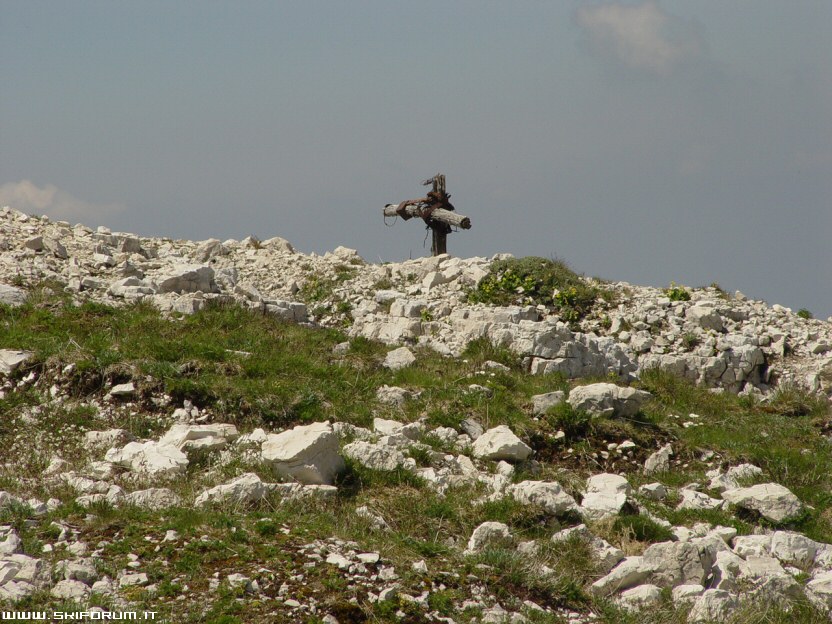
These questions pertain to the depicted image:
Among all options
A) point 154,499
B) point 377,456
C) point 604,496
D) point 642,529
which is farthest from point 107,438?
point 642,529

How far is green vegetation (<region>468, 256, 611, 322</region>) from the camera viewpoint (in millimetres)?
18109

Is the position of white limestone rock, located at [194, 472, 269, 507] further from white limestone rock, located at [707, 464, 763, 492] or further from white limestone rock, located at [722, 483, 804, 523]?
white limestone rock, located at [707, 464, 763, 492]

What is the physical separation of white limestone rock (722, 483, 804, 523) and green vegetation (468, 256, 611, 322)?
27.8 feet

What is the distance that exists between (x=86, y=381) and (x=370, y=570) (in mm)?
5816

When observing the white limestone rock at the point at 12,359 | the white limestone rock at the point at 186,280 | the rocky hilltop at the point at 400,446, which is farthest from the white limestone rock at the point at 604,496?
the white limestone rock at the point at 186,280

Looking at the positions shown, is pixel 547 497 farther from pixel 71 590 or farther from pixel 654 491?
pixel 71 590

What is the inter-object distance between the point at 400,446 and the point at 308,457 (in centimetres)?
148

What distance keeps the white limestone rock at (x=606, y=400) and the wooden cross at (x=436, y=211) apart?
11890 millimetres

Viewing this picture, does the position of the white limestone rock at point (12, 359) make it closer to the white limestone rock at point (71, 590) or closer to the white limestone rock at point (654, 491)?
the white limestone rock at point (71, 590)

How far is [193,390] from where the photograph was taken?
1105cm

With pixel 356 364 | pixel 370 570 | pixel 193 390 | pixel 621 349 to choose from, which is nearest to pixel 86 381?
pixel 193 390

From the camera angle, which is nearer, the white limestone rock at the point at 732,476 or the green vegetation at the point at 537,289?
the white limestone rock at the point at 732,476

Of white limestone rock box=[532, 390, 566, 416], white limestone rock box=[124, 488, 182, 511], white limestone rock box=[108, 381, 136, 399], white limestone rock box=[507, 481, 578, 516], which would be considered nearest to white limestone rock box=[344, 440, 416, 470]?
white limestone rock box=[507, 481, 578, 516]

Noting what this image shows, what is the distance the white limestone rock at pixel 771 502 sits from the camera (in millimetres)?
9414
